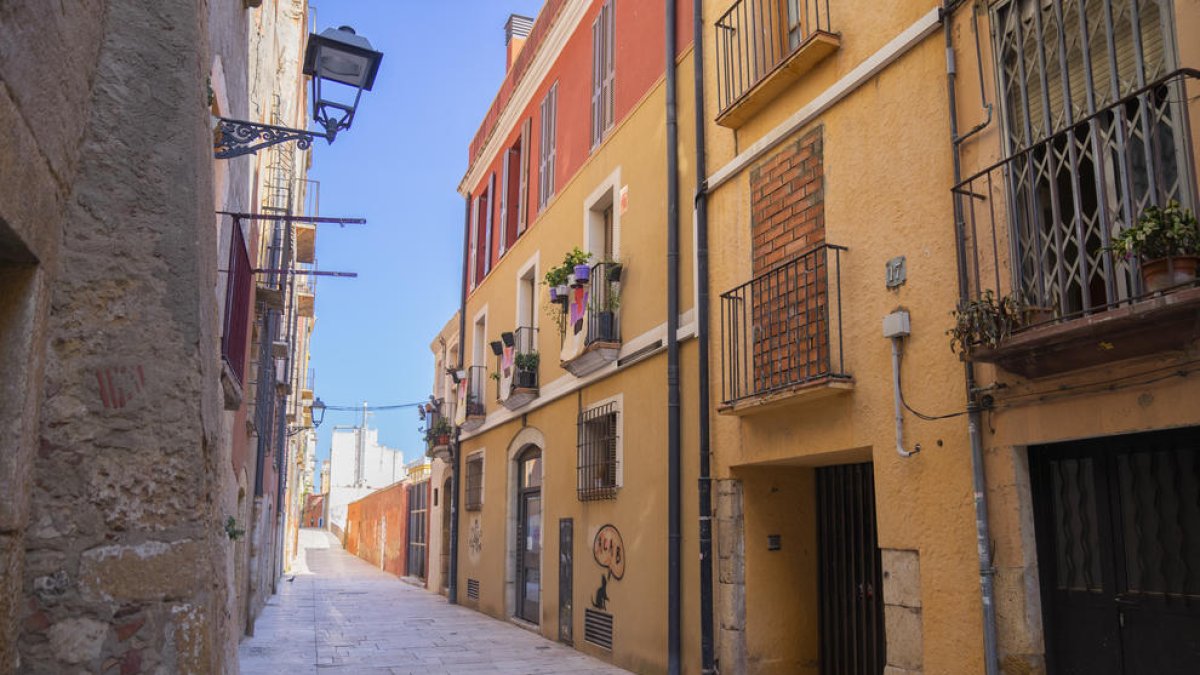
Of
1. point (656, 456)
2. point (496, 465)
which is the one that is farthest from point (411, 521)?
point (656, 456)

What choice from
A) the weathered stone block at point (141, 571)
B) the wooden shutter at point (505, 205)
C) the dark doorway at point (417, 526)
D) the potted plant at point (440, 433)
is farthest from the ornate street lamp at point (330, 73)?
the dark doorway at point (417, 526)

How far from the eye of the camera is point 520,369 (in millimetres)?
14172

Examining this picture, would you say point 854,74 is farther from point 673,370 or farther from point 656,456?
point 656,456

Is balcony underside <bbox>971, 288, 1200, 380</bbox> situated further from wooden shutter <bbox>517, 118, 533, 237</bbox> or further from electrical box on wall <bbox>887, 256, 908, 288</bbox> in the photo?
wooden shutter <bbox>517, 118, 533, 237</bbox>

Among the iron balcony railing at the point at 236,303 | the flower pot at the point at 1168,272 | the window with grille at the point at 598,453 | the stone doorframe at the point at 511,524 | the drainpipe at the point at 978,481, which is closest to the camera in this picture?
the flower pot at the point at 1168,272

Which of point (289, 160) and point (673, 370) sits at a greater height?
point (289, 160)

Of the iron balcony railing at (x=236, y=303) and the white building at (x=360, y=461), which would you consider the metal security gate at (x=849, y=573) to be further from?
the white building at (x=360, y=461)

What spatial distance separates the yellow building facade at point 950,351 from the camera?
468 cm

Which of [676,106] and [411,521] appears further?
[411,521]

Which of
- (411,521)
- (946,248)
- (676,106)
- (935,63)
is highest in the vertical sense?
(676,106)

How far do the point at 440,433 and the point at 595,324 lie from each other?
9.19 metres

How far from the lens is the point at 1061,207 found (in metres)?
5.37

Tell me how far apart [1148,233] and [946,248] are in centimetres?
177

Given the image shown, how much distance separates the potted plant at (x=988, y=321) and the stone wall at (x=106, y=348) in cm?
386
